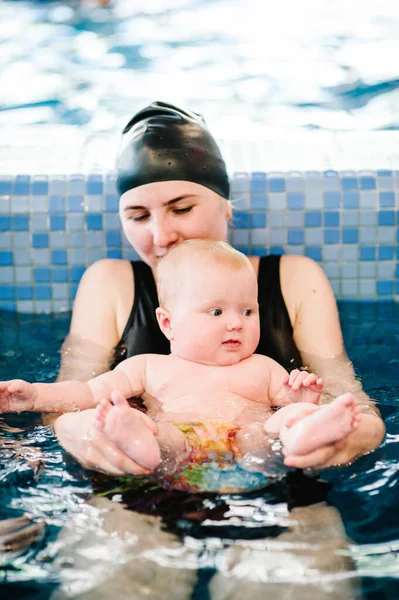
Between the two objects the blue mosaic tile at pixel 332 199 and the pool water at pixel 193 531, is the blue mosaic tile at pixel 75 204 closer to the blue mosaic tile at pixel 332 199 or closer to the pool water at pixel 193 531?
the blue mosaic tile at pixel 332 199

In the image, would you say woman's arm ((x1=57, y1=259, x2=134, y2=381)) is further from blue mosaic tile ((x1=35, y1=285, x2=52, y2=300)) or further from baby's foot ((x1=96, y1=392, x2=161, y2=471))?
baby's foot ((x1=96, y1=392, x2=161, y2=471))

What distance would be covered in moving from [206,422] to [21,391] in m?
0.57

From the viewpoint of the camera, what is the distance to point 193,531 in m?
1.90

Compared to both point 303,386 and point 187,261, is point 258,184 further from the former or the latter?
point 303,386

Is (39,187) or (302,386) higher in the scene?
(39,187)

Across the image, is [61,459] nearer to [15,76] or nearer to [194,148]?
[194,148]

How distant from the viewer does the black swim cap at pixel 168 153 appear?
118 inches

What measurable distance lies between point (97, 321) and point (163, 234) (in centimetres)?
48

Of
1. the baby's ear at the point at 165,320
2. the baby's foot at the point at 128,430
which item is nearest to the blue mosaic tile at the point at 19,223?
the baby's ear at the point at 165,320

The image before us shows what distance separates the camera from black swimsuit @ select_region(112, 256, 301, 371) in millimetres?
3031

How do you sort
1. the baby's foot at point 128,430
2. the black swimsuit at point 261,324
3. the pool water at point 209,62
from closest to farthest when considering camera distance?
the baby's foot at point 128,430, the black swimsuit at point 261,324, the pool water at point 209,62

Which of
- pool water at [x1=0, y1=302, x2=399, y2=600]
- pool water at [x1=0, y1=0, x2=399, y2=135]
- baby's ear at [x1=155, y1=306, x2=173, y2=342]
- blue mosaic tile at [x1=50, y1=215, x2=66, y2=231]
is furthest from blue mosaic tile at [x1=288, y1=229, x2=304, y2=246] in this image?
pool water at [x1=0, y1=0, x2=399, y2=135]

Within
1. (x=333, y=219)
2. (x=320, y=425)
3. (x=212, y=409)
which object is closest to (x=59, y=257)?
(x=333, y=219)

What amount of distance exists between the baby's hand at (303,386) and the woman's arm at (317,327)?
0.80 ft
